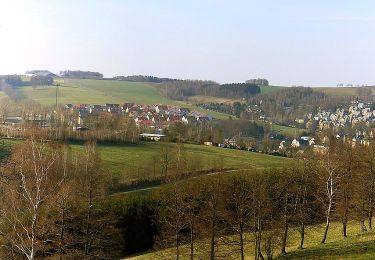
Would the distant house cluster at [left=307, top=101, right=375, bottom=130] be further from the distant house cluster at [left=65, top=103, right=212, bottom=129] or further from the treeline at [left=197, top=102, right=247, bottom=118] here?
the distant house cluster at [left=65, top=103, right=212, bottom=129]

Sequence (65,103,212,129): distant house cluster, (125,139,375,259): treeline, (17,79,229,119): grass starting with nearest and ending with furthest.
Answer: (125,139,375,259): treeline < (65,103,212,129): distant house cluster < (17,79,229,119): grass

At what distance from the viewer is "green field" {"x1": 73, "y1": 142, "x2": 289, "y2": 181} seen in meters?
68.0

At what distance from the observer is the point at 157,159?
69062 mm

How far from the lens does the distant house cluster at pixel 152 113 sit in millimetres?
136250

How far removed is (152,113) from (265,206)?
12739 centimetres

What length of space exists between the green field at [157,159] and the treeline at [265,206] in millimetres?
27688

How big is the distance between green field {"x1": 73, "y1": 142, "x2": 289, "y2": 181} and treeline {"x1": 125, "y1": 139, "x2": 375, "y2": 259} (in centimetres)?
2769

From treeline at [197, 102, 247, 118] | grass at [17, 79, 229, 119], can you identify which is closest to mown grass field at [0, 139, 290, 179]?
grass at [17, 79, 229, 119]

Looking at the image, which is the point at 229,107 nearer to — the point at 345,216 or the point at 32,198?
the point at 345,216

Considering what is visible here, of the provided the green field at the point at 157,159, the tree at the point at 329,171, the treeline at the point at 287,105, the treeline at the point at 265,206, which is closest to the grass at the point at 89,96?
the treeline at the point at 287,105

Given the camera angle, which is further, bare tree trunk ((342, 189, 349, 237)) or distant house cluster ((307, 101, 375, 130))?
distant house cluster ((307, 101, 375, 130))

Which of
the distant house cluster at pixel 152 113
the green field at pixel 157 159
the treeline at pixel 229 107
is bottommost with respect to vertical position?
the green field at pixel 157 159

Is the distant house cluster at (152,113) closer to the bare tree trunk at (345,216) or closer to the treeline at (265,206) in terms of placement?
the treeline at (265,206)

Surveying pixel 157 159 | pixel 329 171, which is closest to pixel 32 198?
pixel 329 171
